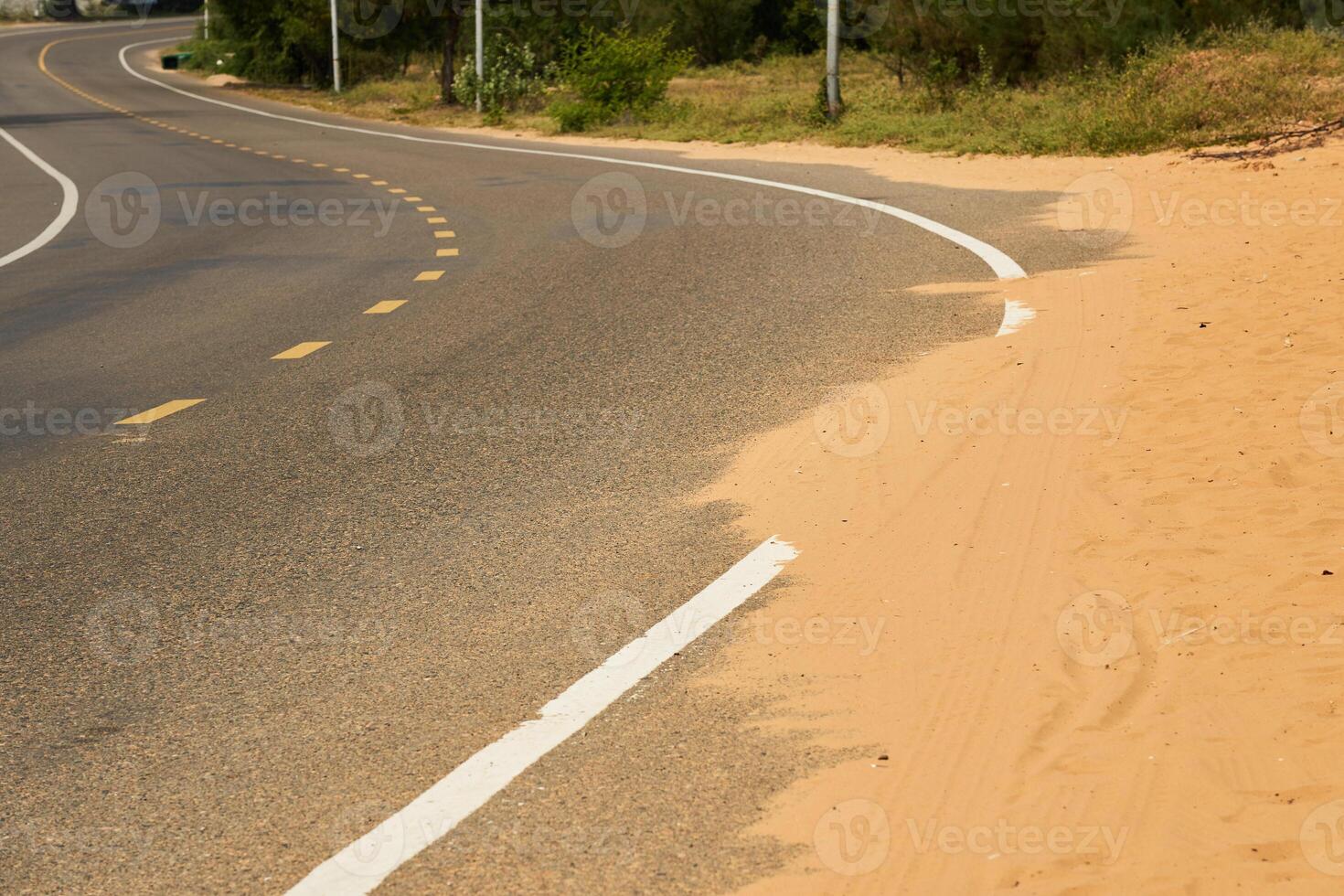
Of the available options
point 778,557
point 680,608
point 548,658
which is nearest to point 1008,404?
point 778,557

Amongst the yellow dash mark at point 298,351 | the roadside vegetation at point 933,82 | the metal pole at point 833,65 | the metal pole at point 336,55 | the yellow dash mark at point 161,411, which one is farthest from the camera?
the metal pole at point 336,55

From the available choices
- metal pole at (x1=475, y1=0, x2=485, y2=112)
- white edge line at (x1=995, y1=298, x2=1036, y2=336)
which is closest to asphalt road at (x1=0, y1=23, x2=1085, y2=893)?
white edge line at (x1=995, y1=298, x2=1036, y2=336)

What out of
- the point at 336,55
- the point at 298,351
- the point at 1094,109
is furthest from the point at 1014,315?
the point at 336,55

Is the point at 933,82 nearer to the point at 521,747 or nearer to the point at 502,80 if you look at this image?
the point at 502,80

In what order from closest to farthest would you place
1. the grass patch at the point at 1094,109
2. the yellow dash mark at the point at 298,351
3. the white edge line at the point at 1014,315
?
the white edge line at the point at 1014,315 < the yellow dash mark at the point at 298,351 < the grass patch at the point at 1094,109

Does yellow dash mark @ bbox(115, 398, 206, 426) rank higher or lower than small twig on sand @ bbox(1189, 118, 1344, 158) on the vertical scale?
lower

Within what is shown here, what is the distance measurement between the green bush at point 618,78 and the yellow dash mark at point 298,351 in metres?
21.6

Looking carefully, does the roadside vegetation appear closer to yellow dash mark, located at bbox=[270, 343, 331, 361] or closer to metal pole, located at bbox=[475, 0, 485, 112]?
metal pole, located at bbox=[475, 0, 485, 112]

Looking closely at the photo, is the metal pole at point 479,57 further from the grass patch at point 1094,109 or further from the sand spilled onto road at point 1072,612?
the sand spilled onto road at point 1072,612

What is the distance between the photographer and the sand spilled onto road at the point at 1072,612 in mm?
3475

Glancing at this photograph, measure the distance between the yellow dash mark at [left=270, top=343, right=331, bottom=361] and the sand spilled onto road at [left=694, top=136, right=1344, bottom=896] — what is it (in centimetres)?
362

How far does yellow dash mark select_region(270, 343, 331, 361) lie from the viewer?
9242 millimetres

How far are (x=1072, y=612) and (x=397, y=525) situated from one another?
8.68 ft

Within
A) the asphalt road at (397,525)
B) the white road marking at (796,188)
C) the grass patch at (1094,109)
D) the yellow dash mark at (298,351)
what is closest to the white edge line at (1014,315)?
the asphalt road at (397,525)
